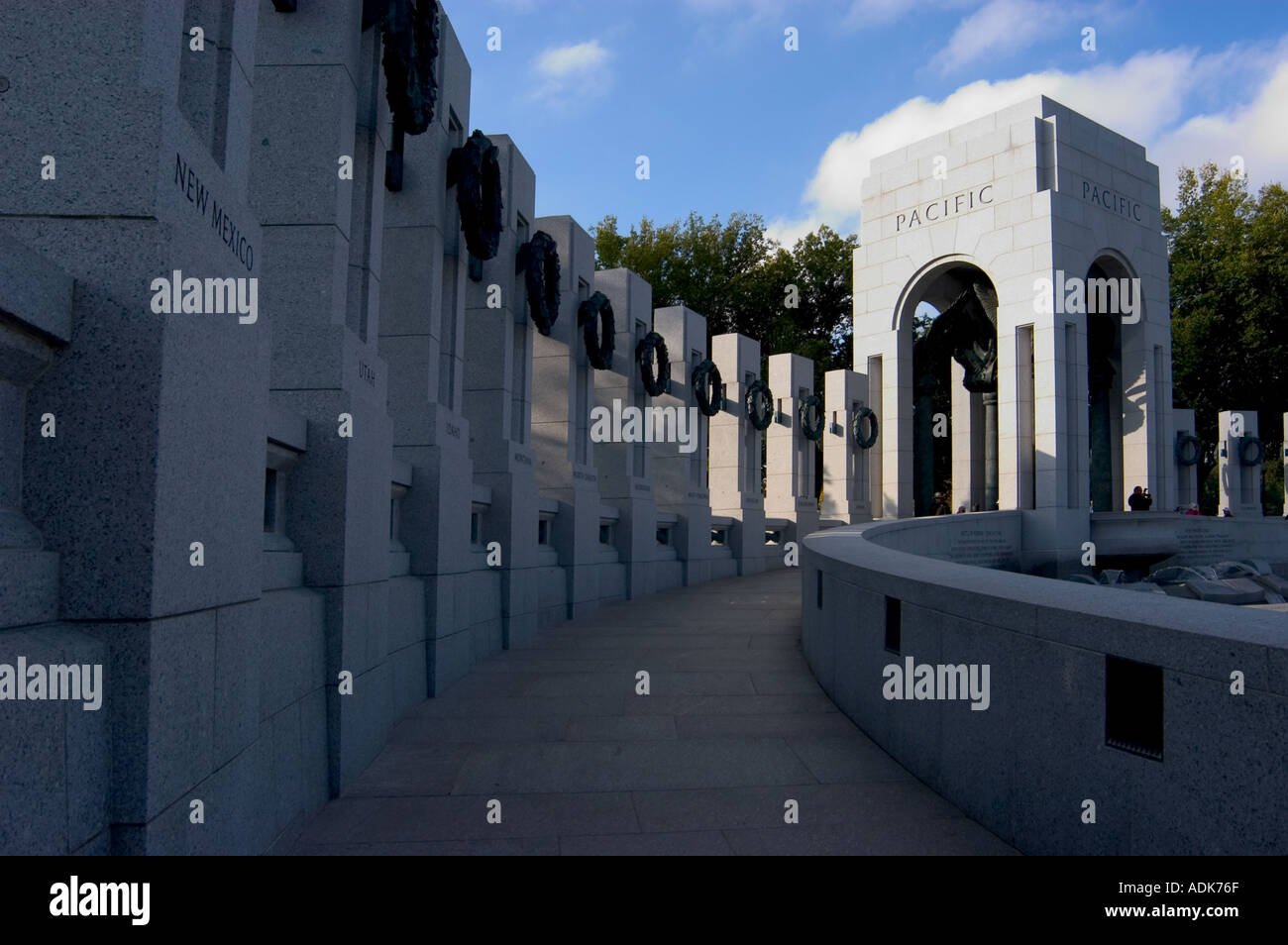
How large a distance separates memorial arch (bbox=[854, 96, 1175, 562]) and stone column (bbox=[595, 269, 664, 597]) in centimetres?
931

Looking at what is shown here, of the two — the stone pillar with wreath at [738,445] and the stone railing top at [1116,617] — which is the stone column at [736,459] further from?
the stone railing top at [1116,617]

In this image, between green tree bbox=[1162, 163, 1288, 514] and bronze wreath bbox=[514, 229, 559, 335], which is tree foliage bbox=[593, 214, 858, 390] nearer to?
green tree bbox=[1162, 163, 1288, 514]

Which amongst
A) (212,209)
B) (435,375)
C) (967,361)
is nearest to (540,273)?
(435,375)

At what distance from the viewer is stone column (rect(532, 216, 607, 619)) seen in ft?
49.2

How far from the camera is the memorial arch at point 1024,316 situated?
2369 cm

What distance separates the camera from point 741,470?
79.7 ft

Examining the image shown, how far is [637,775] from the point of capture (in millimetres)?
6301

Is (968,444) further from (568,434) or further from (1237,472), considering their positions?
(1237,472)

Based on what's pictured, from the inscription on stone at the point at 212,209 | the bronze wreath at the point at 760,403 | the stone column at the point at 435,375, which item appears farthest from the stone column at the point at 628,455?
the inscription on stone at the point at 212,209

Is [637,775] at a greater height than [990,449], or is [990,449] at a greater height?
[990,449]

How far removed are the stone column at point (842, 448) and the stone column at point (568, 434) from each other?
13279 millimetres

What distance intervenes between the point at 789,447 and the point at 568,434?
40.0 feet

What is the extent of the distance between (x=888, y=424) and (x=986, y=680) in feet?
73.9

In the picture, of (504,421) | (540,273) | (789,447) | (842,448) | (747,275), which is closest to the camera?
(504,421)
